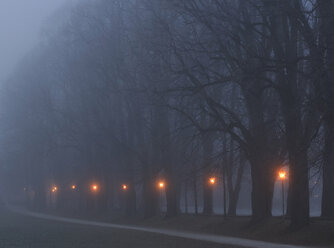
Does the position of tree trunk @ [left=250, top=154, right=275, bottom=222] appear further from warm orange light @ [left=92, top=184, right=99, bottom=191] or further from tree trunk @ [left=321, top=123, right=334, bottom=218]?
warm orange light @ [left=92, top=184, right=99, bottom=191]

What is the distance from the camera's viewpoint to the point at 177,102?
1238 inches

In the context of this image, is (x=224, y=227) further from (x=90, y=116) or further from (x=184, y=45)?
(x=90, y=116)

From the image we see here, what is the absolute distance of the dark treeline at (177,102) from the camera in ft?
75.6

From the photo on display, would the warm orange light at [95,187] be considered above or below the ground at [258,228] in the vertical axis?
above

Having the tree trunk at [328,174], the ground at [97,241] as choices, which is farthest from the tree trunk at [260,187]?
the ground at [97,241]

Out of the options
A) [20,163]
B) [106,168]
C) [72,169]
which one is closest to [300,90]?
[106,168]

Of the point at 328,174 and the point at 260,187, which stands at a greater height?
the point at 328,174

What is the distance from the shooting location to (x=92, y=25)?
45125 millimetres

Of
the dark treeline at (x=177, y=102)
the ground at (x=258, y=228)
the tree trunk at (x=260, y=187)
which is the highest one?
the dark treeline at (x=177, y=102)

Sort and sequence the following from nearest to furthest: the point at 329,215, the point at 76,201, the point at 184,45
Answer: the point at 184,45 < the point at 329,215 < the point at 76,201

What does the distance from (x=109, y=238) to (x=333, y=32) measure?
1279cm

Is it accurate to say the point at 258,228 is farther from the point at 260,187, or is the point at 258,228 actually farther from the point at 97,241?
the point at 97,241

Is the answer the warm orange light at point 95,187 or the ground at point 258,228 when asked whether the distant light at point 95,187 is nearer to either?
the warm orange light at point 95,187

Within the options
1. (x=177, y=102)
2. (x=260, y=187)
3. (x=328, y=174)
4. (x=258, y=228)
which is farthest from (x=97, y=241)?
(x=328, y=174)
